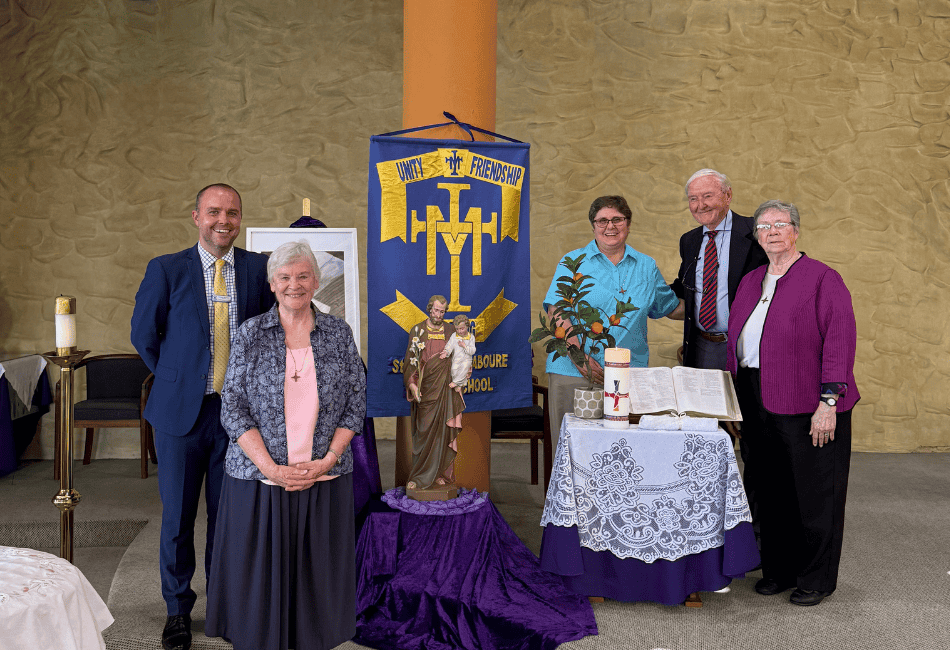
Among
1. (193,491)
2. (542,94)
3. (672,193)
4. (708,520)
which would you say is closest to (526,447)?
(672,193)

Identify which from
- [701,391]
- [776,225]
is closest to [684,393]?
[701,391]

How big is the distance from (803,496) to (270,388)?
2.20m

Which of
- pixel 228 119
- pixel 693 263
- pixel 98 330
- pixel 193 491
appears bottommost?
pixel 193 491

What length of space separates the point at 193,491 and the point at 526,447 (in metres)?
3.80

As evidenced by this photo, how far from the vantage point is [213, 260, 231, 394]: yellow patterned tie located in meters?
2.63

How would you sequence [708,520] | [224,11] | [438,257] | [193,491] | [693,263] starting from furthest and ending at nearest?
[224,11] → [693,263] → [438,257] → [708,520] → [193,491]

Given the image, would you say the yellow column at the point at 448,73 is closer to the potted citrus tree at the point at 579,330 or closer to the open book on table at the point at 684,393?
the potted citrus tree at the point at 579,330

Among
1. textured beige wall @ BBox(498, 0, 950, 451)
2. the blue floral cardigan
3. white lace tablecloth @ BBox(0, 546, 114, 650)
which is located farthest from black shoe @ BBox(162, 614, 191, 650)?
textured beige wall @ BBox(498, 0, 950, 451)

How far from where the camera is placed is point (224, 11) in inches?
238

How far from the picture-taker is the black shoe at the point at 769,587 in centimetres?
319

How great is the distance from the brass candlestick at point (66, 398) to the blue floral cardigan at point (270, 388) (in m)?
0.52

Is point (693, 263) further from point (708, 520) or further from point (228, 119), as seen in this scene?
point (228, 119)

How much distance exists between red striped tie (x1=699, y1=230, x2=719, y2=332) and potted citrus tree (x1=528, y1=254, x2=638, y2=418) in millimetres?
525

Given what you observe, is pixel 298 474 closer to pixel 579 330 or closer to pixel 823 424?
pixel 579 330
